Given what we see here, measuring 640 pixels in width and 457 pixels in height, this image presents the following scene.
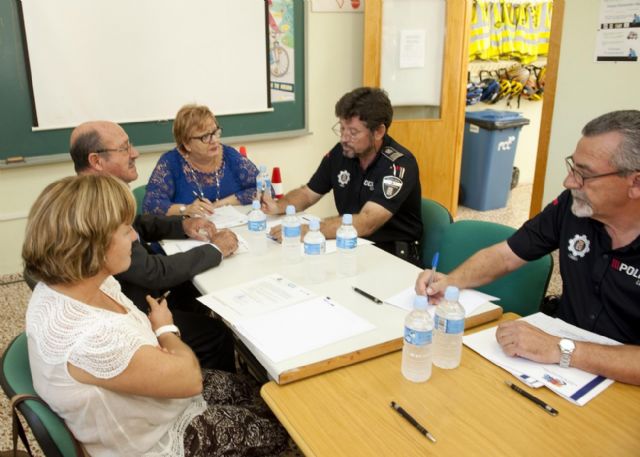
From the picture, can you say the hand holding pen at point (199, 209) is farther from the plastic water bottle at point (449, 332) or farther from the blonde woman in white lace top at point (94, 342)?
the plastic water bottle at point (449, 332)

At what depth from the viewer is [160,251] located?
2328 mm

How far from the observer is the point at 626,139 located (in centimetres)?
142

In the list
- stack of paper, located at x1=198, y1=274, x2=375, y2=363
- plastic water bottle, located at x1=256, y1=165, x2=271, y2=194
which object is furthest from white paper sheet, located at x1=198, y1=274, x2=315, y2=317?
plastic water bottle, located at x1=256, y1=165, x2=271, y2=194

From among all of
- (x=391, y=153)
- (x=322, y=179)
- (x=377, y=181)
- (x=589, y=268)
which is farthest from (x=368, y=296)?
(x=322, y=179)

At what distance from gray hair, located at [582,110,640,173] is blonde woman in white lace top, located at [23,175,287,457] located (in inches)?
50.7

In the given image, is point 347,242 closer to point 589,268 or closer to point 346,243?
point 346,243

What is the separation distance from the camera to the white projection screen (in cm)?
330

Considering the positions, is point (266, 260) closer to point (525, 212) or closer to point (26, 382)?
point (26, 382)

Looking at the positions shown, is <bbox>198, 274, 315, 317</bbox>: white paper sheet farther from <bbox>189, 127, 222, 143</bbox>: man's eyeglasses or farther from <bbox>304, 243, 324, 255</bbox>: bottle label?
<bbox>189, 127, 222, 143</bbox>: man's eyeglasses

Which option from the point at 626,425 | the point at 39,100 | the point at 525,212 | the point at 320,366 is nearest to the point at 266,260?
the point at 320,366

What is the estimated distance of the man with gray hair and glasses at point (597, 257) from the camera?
4.22ft

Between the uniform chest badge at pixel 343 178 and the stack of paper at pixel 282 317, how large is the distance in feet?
3.26

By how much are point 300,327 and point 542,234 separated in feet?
2.91

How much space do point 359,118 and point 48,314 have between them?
1661 millimetres
